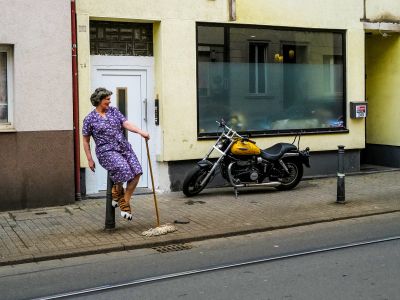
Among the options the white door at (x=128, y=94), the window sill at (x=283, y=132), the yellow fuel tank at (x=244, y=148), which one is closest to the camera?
the yellow fuel tank at (x=244, y=148)

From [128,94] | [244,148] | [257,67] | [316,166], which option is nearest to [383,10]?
[257,67]

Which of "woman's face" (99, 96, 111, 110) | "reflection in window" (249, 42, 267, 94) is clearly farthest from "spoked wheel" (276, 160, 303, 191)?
"woman's face" (99, 96, 111, 110)

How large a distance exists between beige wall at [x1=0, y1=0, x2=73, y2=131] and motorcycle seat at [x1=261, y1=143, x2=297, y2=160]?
3774 millimetres

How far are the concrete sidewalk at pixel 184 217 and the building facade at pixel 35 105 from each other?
0.46 m

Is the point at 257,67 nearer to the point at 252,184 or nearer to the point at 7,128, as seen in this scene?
the point at 252,184

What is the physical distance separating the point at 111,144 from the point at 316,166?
6.67 m

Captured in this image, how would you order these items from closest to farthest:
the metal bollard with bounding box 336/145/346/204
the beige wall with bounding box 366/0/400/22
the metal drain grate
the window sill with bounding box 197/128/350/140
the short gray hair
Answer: the metal drain grate, the short gray hair, the metal bollard with bounding box 336/145/346/204, the window sill with bounding box 197/128/350/140, the beige wall with bounding box 366/0/400/22

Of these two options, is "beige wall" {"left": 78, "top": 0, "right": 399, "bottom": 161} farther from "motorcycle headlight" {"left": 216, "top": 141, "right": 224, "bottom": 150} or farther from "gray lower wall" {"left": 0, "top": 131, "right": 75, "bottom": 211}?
"gray lower wall" {"left": 0, "top": 131, "right": 75, "bottom": 211}

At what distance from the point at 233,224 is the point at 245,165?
2.75m

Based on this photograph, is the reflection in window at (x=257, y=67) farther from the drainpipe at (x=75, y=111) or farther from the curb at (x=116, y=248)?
the curb at (x=116, y=248)

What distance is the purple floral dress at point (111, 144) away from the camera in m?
8.25

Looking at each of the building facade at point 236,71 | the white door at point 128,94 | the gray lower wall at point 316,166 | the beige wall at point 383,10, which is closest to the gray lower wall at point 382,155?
the building facade at point 236,71

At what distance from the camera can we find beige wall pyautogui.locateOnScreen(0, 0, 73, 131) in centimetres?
1016

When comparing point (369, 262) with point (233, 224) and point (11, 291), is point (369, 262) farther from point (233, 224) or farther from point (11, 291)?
point (11, 291)
